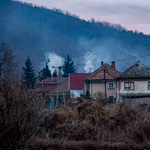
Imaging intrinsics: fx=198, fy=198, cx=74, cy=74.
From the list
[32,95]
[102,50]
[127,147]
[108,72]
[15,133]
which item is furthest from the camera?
[102,50]

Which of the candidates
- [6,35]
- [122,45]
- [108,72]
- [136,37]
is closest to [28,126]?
[108,72]

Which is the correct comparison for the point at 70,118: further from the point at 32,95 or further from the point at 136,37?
the point at 136,37

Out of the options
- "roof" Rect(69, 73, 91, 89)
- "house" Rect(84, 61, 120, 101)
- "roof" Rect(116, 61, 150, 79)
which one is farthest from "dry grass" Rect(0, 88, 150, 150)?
"roof" Rect(69, 73, 91, 89)

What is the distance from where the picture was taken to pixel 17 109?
15.7 ft

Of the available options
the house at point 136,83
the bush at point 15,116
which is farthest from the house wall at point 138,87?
the bush at point 15,116

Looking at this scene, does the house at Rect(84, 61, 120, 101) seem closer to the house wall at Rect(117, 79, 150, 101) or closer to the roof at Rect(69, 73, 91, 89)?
the roof at Rect(69, 73, 91, 89)

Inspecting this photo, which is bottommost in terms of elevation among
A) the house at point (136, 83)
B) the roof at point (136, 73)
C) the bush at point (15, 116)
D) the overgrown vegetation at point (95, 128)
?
the overgrown vegetation at point (95, 128)

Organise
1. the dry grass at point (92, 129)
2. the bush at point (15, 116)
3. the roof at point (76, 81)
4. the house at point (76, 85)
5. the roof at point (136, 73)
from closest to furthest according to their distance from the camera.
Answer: the bush at point (15, 116) < the dry grass at point (92, 129) < the roof at point (136, 73) < the house at point (76, 85) < the roof at point (76, 81)

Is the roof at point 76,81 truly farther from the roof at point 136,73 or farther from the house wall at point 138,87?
the roof at point 136,73

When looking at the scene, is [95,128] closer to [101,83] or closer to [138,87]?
[138,87]

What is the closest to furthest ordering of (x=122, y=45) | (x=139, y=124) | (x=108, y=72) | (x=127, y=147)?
(x=127, y=147)
(x=139, y=124)
(x=108, y=72)
(x=122, y=45)

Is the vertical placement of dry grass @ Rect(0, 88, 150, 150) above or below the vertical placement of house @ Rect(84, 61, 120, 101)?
below

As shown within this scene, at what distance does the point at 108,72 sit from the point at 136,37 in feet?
443

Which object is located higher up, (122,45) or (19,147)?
(122,45)
